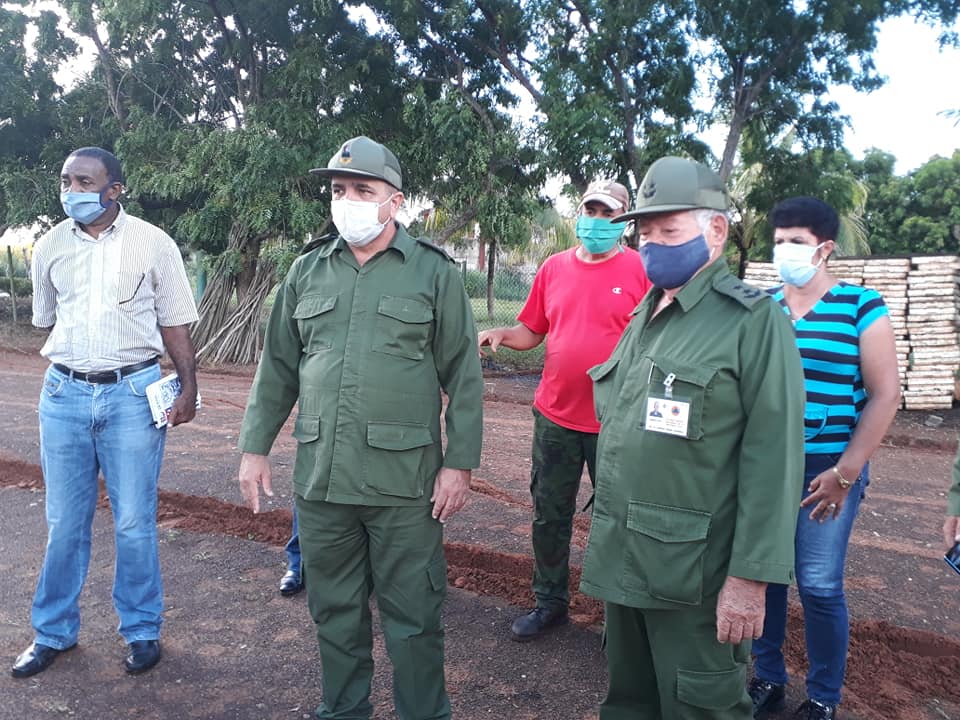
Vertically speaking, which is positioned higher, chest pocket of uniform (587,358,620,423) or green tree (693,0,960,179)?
green tree (693,0,960,179)

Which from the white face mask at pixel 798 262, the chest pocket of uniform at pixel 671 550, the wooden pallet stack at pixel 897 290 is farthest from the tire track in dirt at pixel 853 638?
the wooden pallet stack at pixel 897 290

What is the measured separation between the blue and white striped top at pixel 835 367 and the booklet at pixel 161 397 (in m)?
2.41

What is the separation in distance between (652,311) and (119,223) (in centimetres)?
226

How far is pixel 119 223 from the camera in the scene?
3354 millimetres

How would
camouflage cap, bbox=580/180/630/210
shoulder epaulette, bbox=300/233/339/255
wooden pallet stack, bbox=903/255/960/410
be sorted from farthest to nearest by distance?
wooden pallet stack, bbox=903/255/960/410 < camouflage cap, bbox=580/180/630/210 < shoulder epaulette, bbox=300/233/339/255

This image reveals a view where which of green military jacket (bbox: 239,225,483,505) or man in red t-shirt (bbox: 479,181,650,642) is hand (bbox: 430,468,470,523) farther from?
man in red t-shirt (bbox: 479,181,650,642)

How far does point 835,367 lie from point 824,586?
29.7 inches

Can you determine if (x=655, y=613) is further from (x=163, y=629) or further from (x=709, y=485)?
(x=163, y=629)

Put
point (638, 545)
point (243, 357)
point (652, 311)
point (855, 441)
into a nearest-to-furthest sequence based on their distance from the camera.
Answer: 1. point (638, 545)
2. point (652, 311)
3. point (855, 441)
4. point (243, 357)

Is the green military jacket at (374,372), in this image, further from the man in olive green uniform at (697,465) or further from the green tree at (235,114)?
the green tree at (235,114)

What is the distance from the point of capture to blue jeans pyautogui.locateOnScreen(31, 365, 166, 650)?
10.7 feet

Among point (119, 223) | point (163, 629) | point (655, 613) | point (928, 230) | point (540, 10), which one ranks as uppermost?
point (540, 10)

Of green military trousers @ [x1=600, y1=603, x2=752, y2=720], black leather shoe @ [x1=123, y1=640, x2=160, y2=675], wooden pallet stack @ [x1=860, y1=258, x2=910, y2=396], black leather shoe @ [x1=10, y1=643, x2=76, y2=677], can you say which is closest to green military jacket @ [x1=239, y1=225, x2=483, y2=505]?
green military trousers @ [x1=600, y1=603, x2=752, y2=720]

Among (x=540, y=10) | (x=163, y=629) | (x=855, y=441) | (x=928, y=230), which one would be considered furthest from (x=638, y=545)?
(x=928, y=230)
